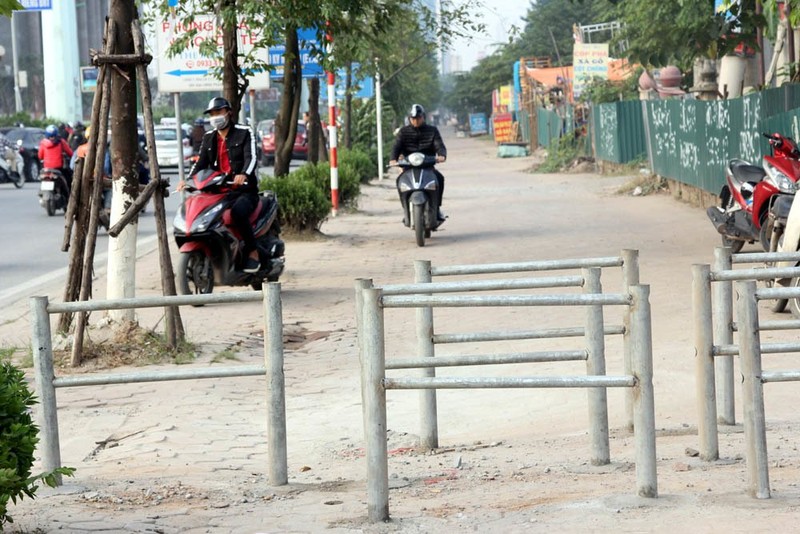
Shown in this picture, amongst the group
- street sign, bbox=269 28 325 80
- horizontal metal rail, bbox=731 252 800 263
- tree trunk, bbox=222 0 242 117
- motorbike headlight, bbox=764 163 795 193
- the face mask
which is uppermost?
street sign, bbox=269 28 325 80

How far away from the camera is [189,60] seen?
1661 centimetres

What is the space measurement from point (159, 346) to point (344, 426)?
2.43 meters

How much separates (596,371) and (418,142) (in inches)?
462

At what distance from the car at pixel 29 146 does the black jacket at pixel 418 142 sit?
70.9ft

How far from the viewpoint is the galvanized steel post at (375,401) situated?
4.89 m

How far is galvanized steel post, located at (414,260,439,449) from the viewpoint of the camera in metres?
6.27

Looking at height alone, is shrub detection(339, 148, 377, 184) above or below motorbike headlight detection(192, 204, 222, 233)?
above

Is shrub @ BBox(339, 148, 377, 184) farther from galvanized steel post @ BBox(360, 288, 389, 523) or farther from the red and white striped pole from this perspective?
galvanized steel post @ BBox(360, 288, 389, 523)

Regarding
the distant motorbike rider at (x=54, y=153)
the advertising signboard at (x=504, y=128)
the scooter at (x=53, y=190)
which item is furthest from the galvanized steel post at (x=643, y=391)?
A: the advertising signboard at (x=504, y=128)

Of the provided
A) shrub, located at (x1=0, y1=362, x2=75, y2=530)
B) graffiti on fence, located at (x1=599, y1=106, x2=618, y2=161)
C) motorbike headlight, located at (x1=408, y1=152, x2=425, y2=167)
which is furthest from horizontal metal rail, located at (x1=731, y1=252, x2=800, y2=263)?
graffiti on fence, located at (x1=599, y1=106, x2=618, y2=161)

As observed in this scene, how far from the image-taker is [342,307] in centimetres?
1207

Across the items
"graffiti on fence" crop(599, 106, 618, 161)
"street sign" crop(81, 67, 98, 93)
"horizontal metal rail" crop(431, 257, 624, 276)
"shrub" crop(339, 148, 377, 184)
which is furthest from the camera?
"street sign" crop(81, 67, 98, 93)

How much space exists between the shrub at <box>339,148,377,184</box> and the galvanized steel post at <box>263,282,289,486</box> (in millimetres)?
21399

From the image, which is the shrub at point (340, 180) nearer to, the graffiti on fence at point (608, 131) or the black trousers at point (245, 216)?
the black trousers at point (245, 216)
